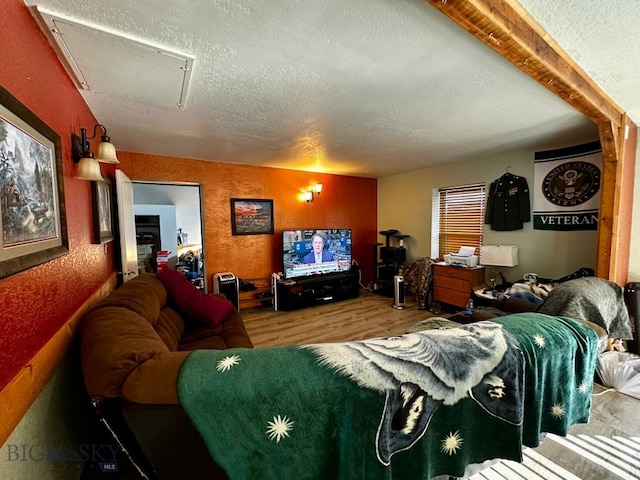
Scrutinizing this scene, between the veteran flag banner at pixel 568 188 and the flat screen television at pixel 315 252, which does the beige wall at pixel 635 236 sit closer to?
the veteran flag banner at pixel 568 188

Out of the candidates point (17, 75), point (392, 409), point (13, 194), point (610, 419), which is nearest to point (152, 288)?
point (13, 194)

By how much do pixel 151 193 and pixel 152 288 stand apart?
3.82 m

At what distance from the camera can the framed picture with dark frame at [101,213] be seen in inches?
71.6

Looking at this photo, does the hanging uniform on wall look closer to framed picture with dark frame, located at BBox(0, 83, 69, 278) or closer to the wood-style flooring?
the wood-style flooring

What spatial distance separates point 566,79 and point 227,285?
148 inches

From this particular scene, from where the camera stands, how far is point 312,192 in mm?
4422

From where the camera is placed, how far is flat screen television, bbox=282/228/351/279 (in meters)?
3.94

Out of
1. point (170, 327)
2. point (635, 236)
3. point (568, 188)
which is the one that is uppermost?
point (568, 188)

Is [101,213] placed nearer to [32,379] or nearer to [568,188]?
[32,379]

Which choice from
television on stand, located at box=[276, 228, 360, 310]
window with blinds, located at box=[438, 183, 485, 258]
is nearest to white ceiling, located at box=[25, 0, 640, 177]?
window with blinds, located at box=[438, 183, 485, 258]

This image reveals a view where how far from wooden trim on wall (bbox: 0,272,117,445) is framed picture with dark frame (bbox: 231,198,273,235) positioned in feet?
8.67

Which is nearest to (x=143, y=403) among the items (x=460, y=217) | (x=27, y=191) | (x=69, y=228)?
(x=27, y=191)

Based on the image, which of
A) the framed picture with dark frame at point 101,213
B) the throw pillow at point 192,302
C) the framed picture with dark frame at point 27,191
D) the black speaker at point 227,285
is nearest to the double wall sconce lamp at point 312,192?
the black speaker at point 227,285

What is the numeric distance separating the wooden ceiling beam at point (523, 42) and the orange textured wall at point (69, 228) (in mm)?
1535
